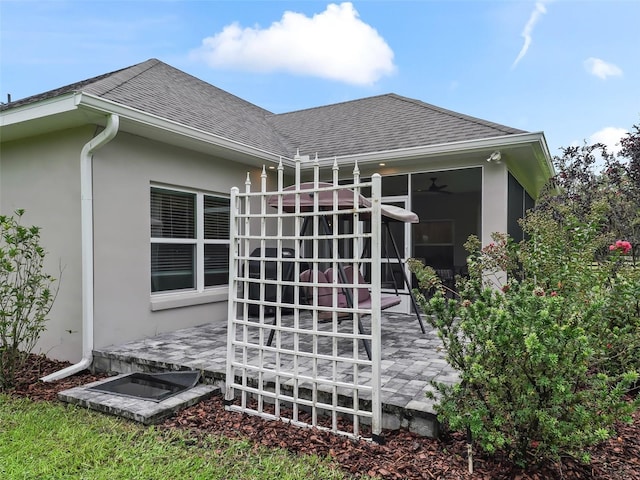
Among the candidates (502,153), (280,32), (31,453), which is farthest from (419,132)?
(280,32)

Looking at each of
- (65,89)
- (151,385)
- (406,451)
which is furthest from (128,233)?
(406,451)

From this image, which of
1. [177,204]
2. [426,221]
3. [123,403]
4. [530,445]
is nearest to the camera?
[530,445]

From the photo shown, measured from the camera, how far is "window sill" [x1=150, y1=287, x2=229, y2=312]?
5.46 metres

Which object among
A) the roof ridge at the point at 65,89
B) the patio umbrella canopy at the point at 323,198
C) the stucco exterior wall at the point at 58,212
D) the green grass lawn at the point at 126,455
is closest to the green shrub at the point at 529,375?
the green grass lawn at the point at 126,455

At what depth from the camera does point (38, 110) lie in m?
4.50

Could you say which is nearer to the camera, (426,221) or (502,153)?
(502,153)

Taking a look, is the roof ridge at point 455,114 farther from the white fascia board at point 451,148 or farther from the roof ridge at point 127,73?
the roof ridge at point 127,73

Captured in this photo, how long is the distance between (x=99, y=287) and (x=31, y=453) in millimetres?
2271

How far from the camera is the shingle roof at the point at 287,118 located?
18.9 feet

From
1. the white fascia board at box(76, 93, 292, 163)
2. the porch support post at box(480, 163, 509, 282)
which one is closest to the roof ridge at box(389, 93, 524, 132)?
the porch support post at box(480, 163, 509, 282)

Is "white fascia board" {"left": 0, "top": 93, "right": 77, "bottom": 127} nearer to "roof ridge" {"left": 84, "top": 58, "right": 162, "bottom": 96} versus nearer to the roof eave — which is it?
"roof ridge" {"left": 84, "top": 58, "right": 162, "bottom": 96}

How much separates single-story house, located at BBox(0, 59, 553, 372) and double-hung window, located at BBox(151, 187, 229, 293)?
0.02 metres

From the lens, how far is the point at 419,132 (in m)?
7.13

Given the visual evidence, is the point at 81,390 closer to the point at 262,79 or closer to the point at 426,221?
the point at 426,221
